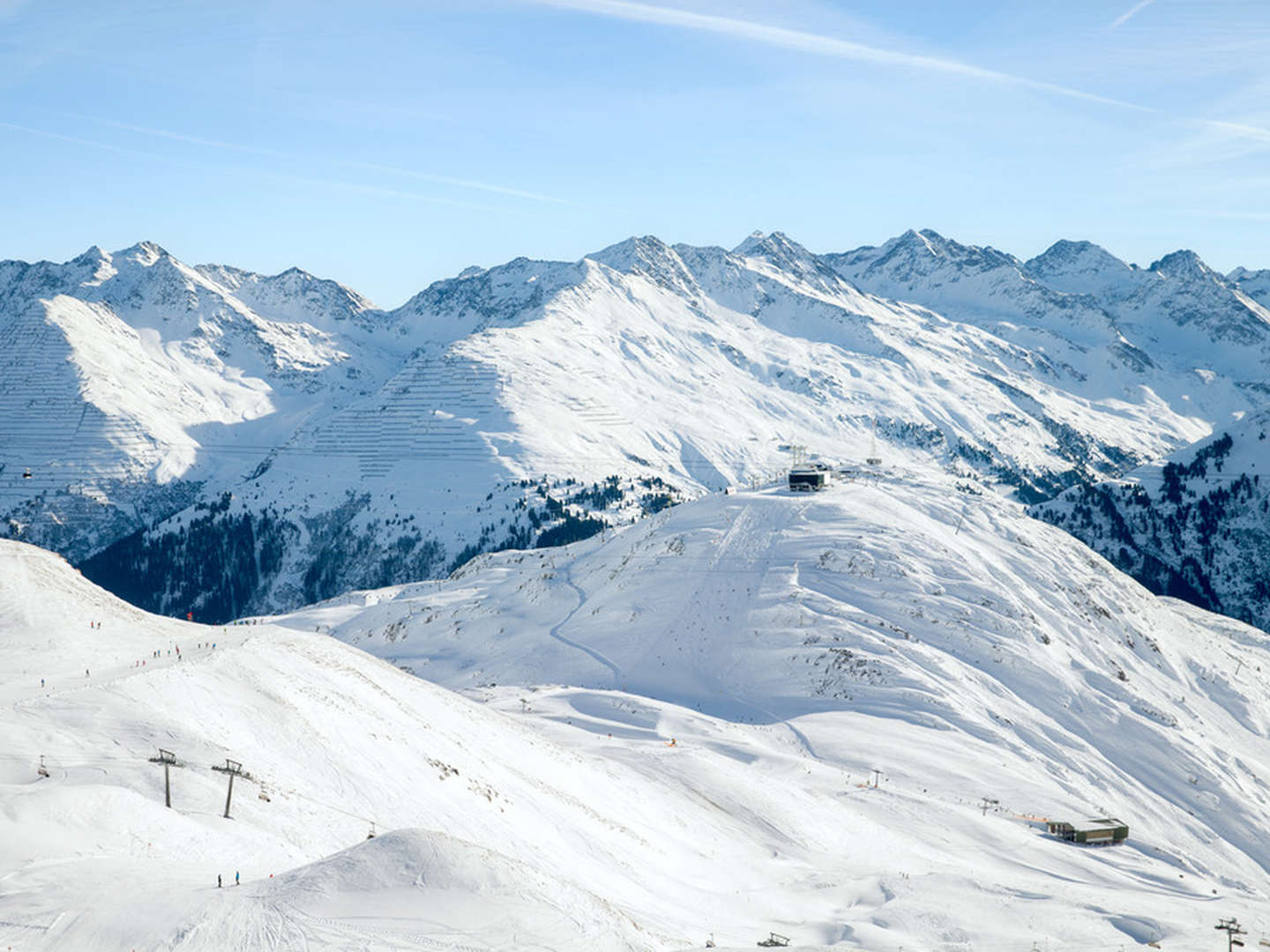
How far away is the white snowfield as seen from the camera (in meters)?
36.3

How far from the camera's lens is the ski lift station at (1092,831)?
77.9m

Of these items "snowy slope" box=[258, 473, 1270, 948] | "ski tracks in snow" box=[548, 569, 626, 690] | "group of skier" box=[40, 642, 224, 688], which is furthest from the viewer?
"ski tracks in snow" box=[548, 569, 626, 690]

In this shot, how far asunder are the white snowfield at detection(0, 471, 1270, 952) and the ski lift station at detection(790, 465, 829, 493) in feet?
8.94

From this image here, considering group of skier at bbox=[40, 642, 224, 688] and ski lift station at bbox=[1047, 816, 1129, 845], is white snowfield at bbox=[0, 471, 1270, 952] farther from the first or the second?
ski lift station at bbox=[1047, 816, 1129, 845]

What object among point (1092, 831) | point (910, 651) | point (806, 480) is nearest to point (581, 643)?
Answer: point (910, 651)

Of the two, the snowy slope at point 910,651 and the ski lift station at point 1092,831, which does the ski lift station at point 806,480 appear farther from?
the ski lift station at point 1092,831

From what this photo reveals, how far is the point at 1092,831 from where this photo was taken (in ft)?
257

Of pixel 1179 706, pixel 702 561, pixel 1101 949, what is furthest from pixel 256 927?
pixel 1179 706

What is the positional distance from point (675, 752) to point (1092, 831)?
32193mm

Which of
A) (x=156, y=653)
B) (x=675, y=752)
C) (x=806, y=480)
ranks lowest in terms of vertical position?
(x=675, y=752)

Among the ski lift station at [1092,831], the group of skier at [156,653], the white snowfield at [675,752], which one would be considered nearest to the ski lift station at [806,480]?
the white snowfield at [675,752]

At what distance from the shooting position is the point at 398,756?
57188 mm

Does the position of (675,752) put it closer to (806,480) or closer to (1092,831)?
(1092,831)

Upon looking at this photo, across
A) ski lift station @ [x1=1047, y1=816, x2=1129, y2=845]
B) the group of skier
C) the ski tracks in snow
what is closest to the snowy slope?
the ski tracks in snow
